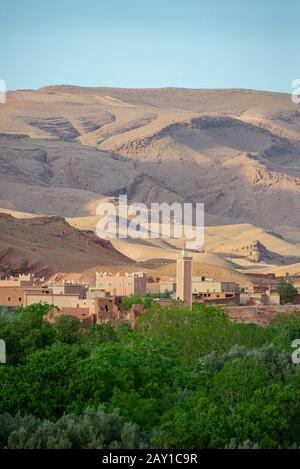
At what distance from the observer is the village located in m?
69.5

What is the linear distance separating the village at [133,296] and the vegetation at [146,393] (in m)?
15.5

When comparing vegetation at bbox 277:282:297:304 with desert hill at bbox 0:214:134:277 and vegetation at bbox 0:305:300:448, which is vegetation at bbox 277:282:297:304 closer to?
desert hill at bbox 0:214:134:277

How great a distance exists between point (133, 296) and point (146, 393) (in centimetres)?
3667

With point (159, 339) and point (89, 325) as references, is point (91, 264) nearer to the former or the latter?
point (89, 325)

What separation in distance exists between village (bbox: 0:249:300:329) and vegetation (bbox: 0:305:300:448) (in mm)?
15511

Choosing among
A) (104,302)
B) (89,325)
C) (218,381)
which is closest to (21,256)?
(104,302)

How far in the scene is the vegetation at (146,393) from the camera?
1332 inches

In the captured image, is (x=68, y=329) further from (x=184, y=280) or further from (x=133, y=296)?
(x=184, y=280)

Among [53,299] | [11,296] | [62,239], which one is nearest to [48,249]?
[62,239]

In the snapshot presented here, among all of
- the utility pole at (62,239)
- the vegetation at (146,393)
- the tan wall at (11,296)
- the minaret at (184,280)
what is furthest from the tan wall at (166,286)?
the vegetation at (146,393)

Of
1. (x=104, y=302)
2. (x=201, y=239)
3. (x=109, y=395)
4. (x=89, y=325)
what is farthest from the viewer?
(x=201, y=239)

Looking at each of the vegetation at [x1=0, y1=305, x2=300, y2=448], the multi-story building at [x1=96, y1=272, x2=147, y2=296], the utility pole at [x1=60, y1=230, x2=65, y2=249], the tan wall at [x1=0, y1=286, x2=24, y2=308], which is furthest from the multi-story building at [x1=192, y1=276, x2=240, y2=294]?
the vegetation at [x1=0, y1=305, x2=300, y2=448]

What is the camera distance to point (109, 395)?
128 feet

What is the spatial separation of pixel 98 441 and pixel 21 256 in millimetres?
80992
